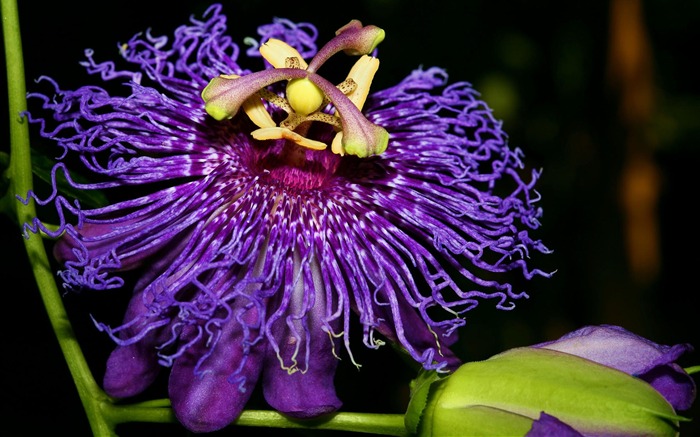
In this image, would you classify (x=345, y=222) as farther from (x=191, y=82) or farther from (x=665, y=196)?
(x=665, y=196)

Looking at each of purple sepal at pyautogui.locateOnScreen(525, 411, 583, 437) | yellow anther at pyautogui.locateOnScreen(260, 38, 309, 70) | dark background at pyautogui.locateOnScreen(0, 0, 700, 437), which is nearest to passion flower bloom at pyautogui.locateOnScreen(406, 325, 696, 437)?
purple sepal at pyautogui.locateOnScreen(525, 411, 583, 437)

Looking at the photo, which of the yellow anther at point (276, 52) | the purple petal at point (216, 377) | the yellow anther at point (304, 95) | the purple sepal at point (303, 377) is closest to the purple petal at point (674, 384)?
the purple sepal at point (303, 377)

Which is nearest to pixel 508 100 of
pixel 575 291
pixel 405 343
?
pixel 575 291

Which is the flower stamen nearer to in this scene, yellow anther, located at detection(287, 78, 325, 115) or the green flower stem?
yellow anther, located at detection(287, 78, 325, 115)

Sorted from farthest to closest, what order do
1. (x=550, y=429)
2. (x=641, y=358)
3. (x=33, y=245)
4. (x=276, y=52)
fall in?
(x=276, y=52) → (x=33, y=245) → (x=641, y=358) → (x=550, y=429)

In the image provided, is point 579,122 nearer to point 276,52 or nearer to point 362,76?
point 362,76

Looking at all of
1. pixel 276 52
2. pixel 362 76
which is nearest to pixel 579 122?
pixel 362 76

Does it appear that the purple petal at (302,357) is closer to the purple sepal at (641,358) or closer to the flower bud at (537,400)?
the flower bud at (537,400)
